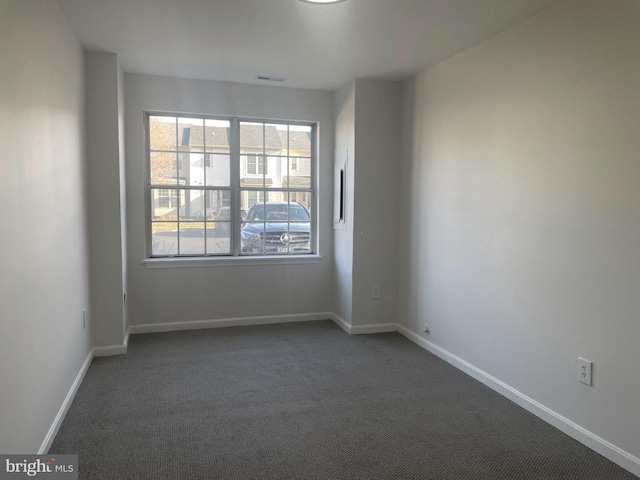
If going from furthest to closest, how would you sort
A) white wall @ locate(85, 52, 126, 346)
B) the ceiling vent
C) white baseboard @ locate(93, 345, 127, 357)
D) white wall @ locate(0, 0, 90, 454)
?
the ceiling vent
white baseboard @ locate(93, 345, 127, 357)
white wall @ locate(85, 52, 126, 346)
white wall @ locate(0, 0, 90, 454)

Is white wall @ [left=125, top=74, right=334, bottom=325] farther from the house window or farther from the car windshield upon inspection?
the house window

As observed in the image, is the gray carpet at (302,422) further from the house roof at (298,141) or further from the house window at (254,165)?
the house roof at (298,141)

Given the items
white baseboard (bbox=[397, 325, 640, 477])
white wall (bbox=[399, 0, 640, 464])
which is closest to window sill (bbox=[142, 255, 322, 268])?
white wall (bbox=[399, 0, 640, 464])

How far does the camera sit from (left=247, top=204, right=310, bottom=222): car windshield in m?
4.81

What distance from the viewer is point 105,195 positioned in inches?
147

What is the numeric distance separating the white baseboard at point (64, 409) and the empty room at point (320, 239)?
38mm

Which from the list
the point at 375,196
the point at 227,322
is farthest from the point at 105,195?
the point at 375,196

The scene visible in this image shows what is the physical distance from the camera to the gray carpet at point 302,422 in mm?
2217

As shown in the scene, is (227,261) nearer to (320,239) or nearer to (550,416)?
(320,239)

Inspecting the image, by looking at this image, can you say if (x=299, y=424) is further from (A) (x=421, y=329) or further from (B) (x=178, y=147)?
(B) (x=178, y=147)

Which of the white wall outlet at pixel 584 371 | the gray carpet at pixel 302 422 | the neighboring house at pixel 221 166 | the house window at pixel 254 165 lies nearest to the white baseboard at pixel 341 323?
the gray carpet at pixel 302 422

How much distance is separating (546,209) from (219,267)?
3.12 m

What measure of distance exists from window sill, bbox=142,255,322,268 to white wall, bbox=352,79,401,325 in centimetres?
70

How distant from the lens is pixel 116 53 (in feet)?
11.9
